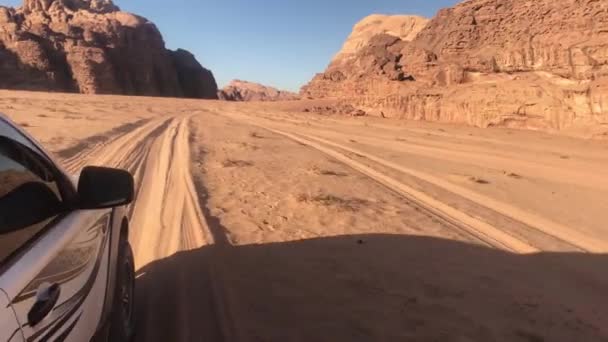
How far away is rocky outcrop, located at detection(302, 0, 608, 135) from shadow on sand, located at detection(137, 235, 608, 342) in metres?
16.8

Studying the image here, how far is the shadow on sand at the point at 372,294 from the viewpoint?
3719mm

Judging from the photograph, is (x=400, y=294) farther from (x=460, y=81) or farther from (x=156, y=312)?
(x=460, y=81)

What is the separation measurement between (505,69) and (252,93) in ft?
341

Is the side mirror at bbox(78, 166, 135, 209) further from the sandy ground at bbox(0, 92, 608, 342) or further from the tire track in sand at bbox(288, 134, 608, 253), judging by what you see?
the tire track in sand at bbox(288, 134, 608, 253)

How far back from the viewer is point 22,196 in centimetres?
203

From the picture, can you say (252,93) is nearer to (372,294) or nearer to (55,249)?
(372,294)

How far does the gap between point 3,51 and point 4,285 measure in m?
69.6

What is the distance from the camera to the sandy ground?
12.7 ft

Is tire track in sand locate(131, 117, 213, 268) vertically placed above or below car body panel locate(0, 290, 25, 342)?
below

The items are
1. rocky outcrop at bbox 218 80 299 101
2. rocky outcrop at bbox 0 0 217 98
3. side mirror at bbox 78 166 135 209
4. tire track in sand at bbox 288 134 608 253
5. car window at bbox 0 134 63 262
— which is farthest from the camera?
rocky outcrop at bbox 218 80 299 101

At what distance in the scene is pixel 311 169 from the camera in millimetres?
11195

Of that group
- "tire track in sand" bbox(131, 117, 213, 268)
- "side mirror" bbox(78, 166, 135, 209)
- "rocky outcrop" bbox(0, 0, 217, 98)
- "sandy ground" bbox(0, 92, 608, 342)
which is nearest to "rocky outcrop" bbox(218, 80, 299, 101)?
"rocky outcrop" bbox(0, 0, 217, 98)

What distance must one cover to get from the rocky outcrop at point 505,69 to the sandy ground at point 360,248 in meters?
8.81

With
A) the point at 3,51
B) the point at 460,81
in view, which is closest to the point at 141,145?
the point at 460,81
